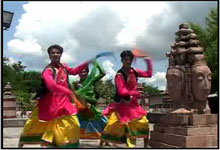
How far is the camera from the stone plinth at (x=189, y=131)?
6812 millimetres

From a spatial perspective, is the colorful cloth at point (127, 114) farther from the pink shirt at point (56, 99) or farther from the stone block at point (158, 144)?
the pink shirt at point (56, 99)

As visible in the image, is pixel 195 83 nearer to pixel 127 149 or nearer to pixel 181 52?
pixel 181 52

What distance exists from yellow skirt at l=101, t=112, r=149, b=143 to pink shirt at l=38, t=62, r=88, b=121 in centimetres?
138

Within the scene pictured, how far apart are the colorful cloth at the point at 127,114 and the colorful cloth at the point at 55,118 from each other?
1.26 meters

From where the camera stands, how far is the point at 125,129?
632cm

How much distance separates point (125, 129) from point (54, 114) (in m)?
1.69

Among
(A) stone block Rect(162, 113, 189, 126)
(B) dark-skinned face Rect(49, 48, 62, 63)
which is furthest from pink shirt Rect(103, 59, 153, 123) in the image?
(B) dark-skinned face Rect(49, 48, 62, 63)

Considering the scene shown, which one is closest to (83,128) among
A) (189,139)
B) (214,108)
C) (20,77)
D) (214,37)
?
(189,139)

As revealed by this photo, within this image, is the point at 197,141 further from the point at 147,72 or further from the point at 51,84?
the point at 51,84

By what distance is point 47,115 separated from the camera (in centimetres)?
517

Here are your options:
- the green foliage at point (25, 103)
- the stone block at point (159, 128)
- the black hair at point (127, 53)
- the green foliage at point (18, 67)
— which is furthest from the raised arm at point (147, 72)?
the green foliage at point (18, 67)

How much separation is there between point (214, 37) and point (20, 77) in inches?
1381

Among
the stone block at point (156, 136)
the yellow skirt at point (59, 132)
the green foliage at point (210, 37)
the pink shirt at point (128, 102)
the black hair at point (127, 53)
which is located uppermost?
the green foliage at point (210, 37)

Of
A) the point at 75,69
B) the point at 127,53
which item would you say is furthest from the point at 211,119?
the point at 75,69
